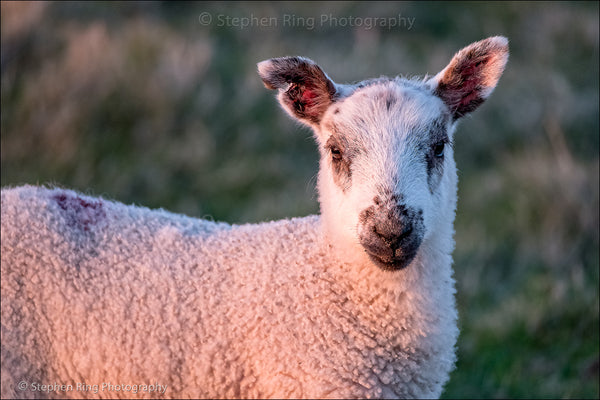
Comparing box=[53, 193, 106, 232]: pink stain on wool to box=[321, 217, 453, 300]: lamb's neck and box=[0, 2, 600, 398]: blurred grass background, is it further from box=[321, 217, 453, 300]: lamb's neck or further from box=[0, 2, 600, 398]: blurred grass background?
box=[0, 2, 600, 398]: blurred grass background

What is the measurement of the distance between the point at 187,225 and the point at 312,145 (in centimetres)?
540

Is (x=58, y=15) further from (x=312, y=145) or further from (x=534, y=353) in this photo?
(x=534, y=353)

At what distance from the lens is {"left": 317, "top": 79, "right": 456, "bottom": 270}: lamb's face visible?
3209 mm

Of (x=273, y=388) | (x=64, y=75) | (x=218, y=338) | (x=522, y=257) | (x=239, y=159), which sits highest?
(x=64, y=75)

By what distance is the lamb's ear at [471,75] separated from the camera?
3.64m

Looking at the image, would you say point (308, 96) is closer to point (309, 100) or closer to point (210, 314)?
point (309, 100)

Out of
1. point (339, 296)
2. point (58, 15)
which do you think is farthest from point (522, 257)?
point (58, 15)

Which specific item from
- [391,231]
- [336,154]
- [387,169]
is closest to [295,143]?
[336,154]

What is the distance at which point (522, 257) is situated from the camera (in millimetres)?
6871

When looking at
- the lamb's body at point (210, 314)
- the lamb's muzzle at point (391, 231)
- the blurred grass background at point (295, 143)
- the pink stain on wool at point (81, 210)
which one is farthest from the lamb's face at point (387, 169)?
the blurred grass background at point (295, 143)

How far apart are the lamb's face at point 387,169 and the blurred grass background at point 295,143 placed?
2.13 m

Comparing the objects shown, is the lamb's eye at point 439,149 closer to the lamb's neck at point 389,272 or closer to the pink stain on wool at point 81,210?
the lamb's neck at point 389,272

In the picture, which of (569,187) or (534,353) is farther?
(569,187)

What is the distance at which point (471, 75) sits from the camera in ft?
12.3
